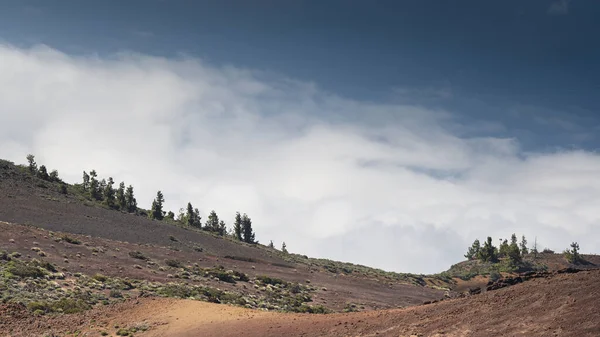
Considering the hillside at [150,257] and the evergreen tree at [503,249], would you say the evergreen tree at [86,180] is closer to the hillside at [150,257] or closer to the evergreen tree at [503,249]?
the hillside at [150,257]

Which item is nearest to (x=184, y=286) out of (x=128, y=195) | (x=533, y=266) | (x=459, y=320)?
(x=459, y=320)

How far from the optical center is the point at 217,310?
37.8 m

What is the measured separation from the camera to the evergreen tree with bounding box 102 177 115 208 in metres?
119

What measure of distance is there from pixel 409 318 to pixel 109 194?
11414 cm

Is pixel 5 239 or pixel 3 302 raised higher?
pixel 5 239

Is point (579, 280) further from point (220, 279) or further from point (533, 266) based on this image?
point (533, 266)

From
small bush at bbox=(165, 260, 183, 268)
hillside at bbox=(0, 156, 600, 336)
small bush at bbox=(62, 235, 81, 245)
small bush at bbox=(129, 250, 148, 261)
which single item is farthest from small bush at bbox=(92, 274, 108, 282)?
small bush at bbox=(62, 235, 81, 245)

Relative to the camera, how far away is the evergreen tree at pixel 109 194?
118600 mm

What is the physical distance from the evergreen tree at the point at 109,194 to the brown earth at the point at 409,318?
84.6 m

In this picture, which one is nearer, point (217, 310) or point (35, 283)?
point (217, 310)

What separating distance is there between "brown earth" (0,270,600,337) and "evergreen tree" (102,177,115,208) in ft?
278

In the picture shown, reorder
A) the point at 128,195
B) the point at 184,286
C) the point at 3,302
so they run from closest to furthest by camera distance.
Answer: the point at 3,302 < the point at 184,286 < the point at 128,195

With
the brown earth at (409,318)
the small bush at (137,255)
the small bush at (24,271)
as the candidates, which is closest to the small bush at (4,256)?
the small bush at (24,271)

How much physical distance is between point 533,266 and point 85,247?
Answer: 103 m
